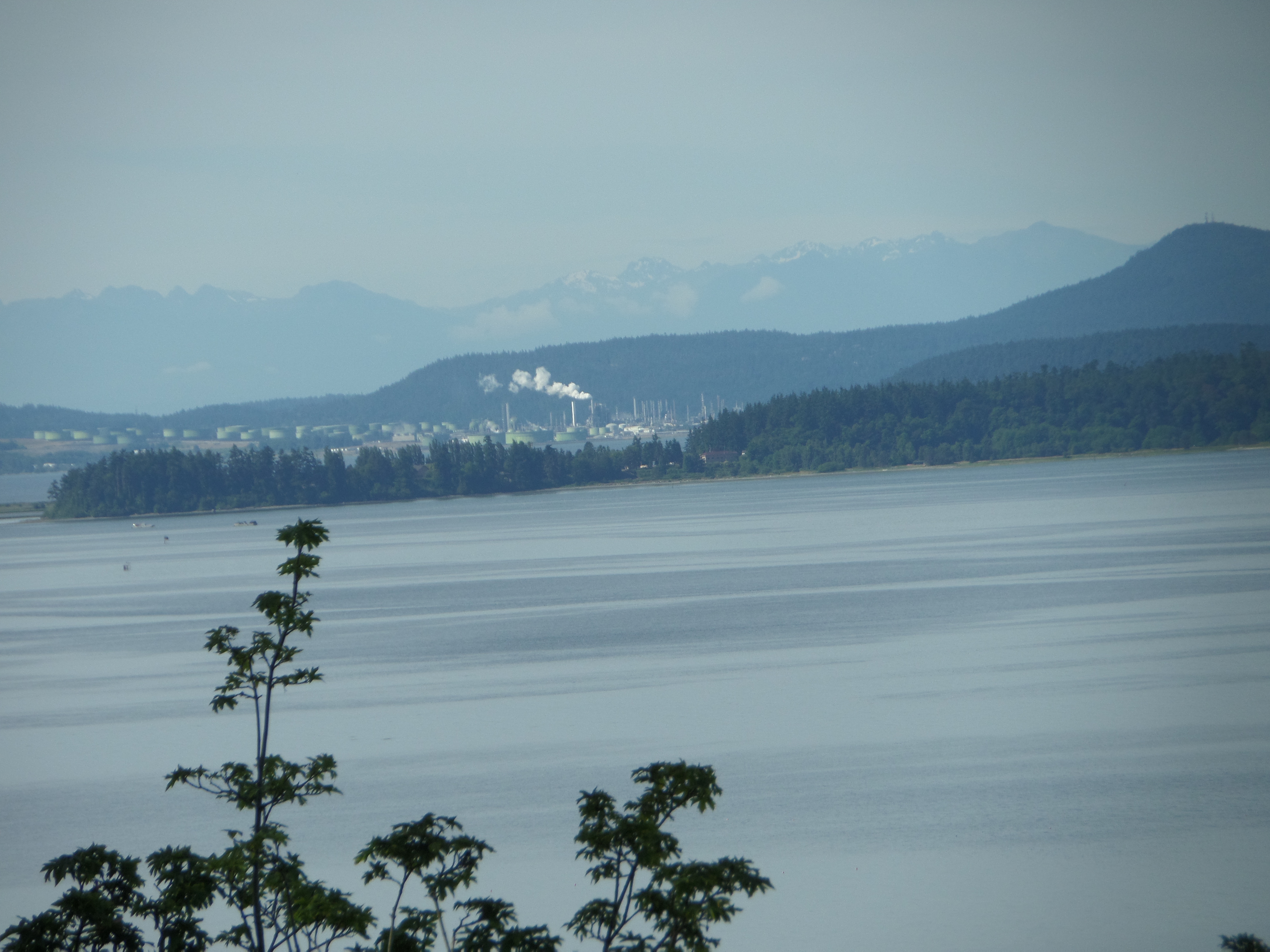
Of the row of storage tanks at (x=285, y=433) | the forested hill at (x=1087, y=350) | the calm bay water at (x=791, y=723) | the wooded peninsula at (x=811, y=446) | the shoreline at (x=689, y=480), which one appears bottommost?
the calm bay water at (x=791, y=723)

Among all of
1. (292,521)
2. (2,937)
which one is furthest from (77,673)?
(292,521)

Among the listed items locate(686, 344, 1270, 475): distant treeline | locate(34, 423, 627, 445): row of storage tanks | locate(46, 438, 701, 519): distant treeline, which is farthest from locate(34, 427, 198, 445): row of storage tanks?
locate(686, 344, 1270, 475): distant treeline

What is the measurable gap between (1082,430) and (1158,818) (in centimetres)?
10984

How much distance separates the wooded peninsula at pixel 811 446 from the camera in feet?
358

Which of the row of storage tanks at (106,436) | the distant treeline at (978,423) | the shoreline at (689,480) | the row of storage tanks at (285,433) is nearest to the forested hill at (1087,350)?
the distant treeline at (978,423)

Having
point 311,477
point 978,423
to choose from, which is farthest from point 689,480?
point 311,477

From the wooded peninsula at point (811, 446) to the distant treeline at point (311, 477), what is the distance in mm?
113

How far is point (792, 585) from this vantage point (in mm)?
38375

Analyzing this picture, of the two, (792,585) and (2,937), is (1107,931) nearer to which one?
(2,937)

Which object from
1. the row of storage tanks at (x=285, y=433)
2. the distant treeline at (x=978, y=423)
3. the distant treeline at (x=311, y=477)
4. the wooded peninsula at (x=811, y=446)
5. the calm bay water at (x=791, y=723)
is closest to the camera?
the calm bay water at (x=791, y=723)

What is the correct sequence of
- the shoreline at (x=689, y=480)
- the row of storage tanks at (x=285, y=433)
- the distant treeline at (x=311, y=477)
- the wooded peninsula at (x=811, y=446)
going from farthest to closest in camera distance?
the row of storage tanks at (x=285, y=433)
the wooded peninsula at (x=811, y=446)
the distant treeline at (x=311, y=477)
the shoreline at (x=689, y=480)

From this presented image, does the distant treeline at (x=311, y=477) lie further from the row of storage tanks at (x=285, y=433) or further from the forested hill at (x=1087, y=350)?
the row of storage tanks at (x=285, y=433)

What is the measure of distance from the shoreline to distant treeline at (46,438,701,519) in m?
0.30

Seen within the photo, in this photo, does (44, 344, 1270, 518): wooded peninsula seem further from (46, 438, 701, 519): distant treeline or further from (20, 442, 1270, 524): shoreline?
(20, 442, 1270, 524): shoreline
